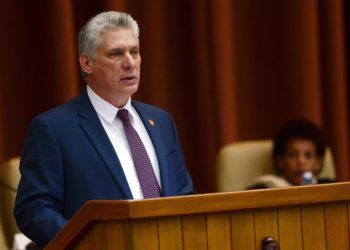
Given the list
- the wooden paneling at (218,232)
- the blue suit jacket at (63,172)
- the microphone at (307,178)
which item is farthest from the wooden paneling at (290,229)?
the microphone at (307,178)

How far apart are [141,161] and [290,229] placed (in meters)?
0.62

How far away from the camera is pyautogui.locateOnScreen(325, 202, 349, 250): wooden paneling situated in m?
2.53

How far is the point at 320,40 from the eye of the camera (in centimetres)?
526

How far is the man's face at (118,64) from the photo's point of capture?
2.97 meters

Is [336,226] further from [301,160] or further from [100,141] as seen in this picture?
[301,160]

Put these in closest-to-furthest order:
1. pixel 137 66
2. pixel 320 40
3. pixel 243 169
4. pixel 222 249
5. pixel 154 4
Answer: pixel 222 249, pixel 137 66, pixel 243 169, pixel 154 4, pixel 320 40

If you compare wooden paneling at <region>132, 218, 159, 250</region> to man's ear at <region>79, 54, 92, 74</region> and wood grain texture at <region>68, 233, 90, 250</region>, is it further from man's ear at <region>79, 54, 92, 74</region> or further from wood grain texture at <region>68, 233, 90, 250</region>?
man's ear at <region>79, 54, 92, 74</region>

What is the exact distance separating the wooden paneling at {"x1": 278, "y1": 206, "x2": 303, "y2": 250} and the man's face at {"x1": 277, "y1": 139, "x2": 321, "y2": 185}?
2.01m

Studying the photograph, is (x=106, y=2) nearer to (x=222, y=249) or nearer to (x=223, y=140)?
(x=223, y=140)

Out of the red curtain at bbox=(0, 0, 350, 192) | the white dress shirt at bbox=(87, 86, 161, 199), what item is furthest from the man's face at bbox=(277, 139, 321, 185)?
the white dress shirt at bbox=(87, 86, 161, 199)

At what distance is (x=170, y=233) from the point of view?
2.40m

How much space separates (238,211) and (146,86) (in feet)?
8.38

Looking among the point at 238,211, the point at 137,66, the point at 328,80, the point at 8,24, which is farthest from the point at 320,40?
the point at 238,211

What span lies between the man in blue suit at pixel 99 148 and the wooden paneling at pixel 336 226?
60 cm
